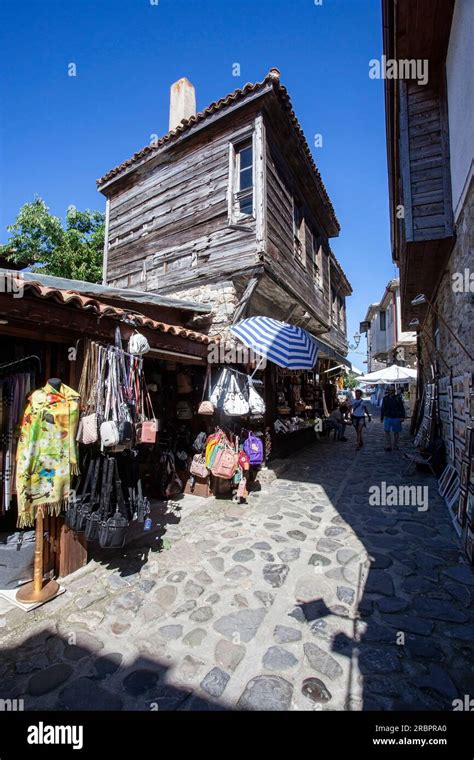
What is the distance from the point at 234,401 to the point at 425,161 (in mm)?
5974

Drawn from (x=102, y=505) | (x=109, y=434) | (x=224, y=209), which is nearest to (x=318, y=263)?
(x=224, y=209)

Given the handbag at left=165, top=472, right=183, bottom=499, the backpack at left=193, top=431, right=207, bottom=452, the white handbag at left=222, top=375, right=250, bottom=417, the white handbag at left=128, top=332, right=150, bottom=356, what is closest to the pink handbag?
the white handbag at left=128, top=332, right=150, bottom=356

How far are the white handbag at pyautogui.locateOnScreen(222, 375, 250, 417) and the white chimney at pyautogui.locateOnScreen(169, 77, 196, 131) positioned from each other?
9159mm

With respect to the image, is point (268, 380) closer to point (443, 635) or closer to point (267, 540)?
point (267, 540)

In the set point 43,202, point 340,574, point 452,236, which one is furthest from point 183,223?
point 43,202

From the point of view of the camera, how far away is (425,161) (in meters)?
6.07

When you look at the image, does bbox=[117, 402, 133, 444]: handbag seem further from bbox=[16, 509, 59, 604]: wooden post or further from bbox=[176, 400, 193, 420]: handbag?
bbox=[176, 400, 193, 420]: handbag

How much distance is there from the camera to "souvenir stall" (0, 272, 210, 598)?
10.6 ft

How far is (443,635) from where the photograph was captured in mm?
2775

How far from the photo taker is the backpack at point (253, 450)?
6359 mm

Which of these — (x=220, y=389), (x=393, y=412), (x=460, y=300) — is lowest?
(x=393, y=412)

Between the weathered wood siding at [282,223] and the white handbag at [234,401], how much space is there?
305cm

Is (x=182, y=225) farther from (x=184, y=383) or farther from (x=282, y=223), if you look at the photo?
(x=184, y=383)
